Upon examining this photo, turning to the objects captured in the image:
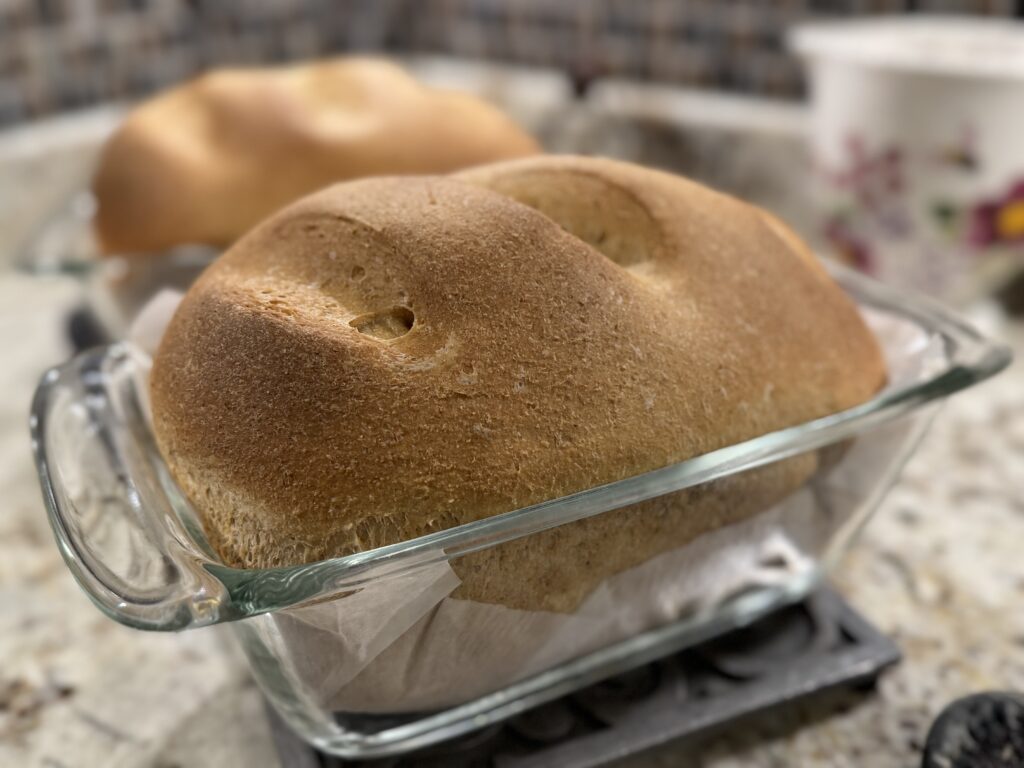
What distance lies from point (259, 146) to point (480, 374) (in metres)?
0.46

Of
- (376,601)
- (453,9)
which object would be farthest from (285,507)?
(453,9)

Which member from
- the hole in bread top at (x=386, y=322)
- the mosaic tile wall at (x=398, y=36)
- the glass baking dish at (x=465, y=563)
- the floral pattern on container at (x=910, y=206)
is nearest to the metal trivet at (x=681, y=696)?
the glass baking dish at (x=465, y=563)

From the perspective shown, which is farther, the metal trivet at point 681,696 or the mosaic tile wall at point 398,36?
the mosaic tile wall at point 398,36

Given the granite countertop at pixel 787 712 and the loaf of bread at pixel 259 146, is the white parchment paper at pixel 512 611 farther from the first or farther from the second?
the loaf of bread at pixel 259 146

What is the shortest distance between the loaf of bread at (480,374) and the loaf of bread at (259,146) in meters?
0.32

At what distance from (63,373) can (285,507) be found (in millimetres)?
183

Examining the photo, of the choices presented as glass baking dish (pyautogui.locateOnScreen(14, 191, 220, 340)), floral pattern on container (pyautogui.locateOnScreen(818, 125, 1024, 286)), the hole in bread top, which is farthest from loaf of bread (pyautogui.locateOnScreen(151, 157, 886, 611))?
floral pattern on container (pyautogui.locateOnScreen(818, 125, 1024, 286))

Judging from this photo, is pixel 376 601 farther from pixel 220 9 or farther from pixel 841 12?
pixel 220 9

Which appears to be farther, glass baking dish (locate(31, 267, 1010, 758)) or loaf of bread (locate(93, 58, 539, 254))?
loaf of bread (locate(93, 58, 539, 254))

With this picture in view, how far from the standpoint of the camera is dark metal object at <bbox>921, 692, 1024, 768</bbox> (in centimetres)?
41

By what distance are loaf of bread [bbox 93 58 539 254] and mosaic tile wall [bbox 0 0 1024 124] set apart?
32 centimetres

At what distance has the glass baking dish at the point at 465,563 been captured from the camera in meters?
0.34

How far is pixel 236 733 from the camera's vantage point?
47cm

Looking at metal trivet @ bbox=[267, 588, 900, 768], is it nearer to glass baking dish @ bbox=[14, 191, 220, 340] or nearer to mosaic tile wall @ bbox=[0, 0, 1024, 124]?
glass baking dish @ bbox=[14, 191, 220, 340]
